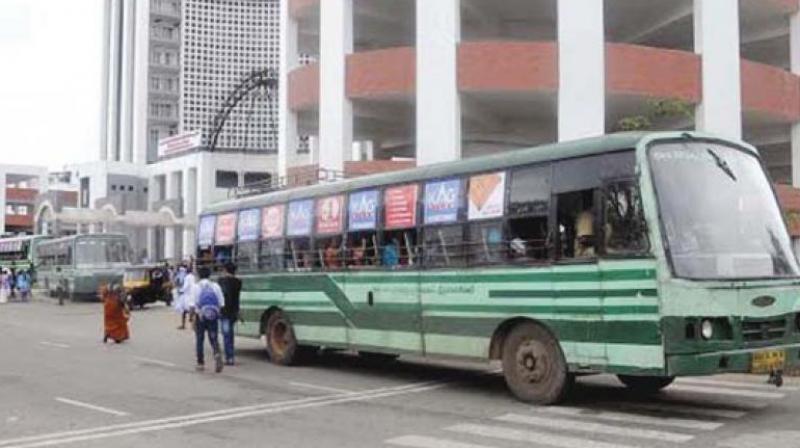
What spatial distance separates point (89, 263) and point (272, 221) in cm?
2619

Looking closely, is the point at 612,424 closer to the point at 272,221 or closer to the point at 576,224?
the point at 576,224

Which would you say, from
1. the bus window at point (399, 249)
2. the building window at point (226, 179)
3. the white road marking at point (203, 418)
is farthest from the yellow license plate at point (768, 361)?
the building window at point (226, 179)

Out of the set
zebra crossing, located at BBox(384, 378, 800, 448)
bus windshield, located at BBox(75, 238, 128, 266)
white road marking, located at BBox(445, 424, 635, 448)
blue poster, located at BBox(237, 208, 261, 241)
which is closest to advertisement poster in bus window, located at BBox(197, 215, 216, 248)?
blue poster, located at BBox(237, 208, 261, 241)

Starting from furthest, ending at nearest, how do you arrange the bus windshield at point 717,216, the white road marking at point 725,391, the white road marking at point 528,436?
1. the white road marking at point 725,391
2. the bus windshield at point 717,216
3. the white road marking at point 528,436

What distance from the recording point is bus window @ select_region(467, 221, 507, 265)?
12.0 meters

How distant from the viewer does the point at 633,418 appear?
10336 millimetres

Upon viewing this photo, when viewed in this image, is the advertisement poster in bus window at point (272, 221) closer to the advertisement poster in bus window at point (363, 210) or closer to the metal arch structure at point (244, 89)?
the advertisement poster in bus window at point (363, 210)

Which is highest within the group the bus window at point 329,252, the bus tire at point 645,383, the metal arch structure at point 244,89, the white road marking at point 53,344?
the metal arch structure at point 244,89

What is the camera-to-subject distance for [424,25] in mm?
28297

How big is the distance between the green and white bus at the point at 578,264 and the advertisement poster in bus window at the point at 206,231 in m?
4.58

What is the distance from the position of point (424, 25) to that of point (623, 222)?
18.9 meters

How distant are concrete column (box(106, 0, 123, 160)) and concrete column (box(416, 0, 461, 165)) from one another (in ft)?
239

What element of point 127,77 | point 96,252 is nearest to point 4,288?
point 96,252

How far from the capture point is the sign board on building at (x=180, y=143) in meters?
66.9
